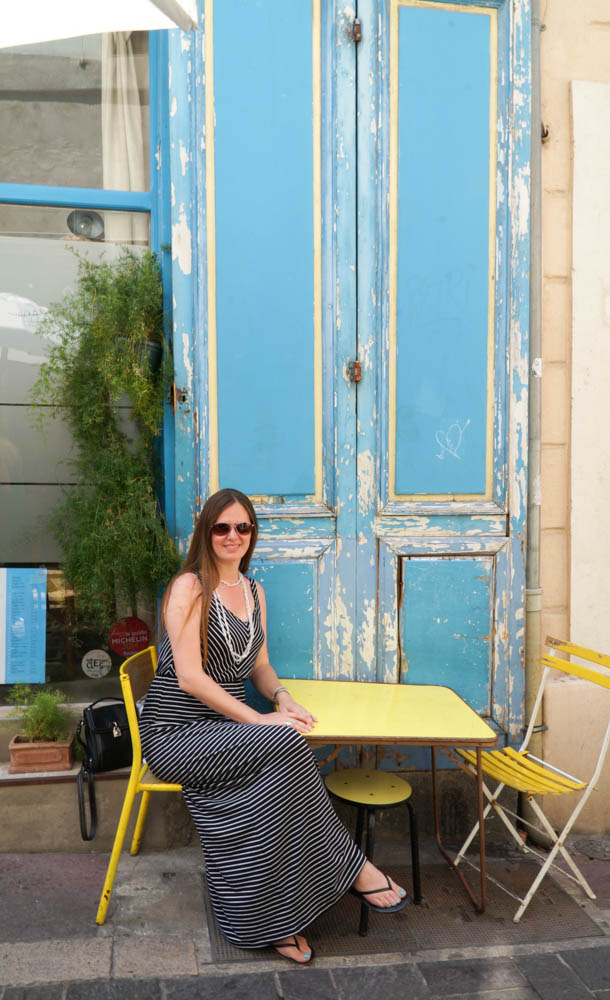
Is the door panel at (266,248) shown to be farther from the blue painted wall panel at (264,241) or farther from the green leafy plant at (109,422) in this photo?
the green leafy plant at (109,422)

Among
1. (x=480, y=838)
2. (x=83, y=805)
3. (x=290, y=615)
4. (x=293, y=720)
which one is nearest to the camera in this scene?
(x=293, y=720)

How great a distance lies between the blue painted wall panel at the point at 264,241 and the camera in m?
3.58

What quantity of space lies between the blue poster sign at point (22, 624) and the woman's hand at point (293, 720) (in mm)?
1276

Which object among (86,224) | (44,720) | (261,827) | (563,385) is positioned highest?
(86,224)

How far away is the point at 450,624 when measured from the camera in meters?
3.83

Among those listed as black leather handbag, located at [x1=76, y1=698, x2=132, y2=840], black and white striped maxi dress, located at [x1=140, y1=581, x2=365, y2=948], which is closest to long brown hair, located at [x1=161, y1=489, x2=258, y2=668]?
black and white striped maxi dress, located at [x1=140, y1=581, x2=365, y2=948]

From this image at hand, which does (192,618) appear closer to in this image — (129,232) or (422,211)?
(129,232)

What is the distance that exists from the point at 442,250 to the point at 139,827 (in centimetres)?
288

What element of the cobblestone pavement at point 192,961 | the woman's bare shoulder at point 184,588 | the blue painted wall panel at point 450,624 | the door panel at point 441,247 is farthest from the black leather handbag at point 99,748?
the door panel at point 441,247

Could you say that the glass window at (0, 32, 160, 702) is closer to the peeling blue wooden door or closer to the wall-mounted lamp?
the wall-mounted lamp

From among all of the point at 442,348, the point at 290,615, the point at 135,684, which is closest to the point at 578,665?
the point at 290,615

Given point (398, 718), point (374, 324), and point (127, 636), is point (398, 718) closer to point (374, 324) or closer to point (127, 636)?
point (127, 636)

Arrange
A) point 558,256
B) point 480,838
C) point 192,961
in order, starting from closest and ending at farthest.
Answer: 1. point 192,961
2. point 480,838
3. point 558,256

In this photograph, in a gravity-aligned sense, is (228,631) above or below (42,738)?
above
